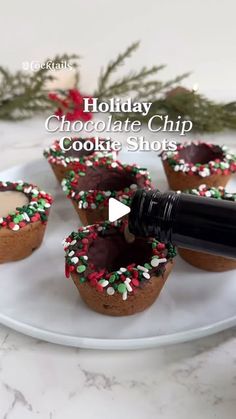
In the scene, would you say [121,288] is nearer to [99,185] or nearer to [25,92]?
[99,185]

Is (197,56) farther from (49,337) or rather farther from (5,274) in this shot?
(49,337)

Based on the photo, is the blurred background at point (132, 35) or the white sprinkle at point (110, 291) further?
the blurred background at point (132, 35)

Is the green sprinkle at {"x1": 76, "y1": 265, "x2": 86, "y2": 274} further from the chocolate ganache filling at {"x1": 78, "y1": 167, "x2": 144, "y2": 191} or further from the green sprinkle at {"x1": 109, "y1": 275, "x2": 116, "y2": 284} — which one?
the chocolate ganache filling at {"x1": 78, "y1": 167, "x2": 144, "y2": 191}

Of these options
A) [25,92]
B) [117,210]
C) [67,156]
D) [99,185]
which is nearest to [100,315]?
[117,210]

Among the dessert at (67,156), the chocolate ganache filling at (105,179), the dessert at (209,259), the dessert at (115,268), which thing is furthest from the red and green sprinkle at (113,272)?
the dessert at (67,156)

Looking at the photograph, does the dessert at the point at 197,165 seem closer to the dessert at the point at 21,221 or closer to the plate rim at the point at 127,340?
the dessert at the point at 21,221

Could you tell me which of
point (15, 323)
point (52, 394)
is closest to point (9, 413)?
point (52, 394)

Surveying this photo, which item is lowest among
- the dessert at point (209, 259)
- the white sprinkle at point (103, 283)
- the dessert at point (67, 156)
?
the dessert at point (209, 259)
